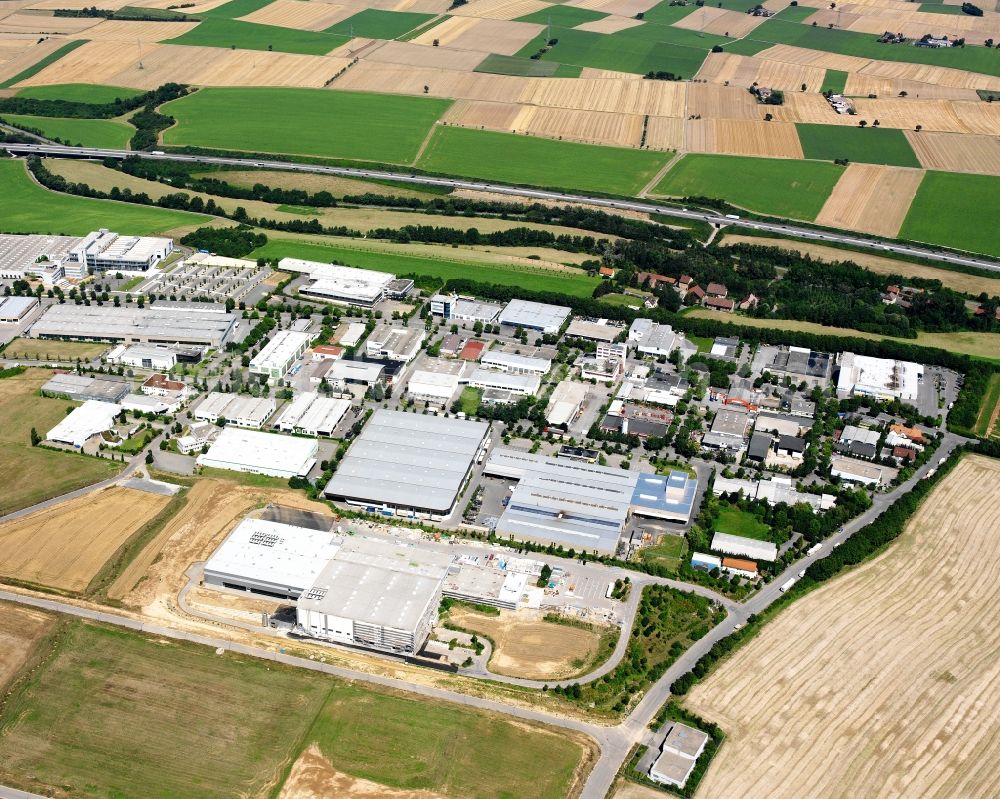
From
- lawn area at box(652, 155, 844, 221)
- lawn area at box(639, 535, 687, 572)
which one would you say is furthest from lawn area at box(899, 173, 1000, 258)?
lawn area at box(639, 535, 687, 572)

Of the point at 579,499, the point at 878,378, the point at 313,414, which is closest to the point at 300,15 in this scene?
the point at 313,414

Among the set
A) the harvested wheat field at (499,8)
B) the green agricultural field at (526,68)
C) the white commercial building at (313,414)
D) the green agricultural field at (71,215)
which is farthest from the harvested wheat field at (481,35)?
the white commercial building at (313,414)

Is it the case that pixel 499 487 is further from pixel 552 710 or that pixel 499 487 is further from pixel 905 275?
pixel 905 275

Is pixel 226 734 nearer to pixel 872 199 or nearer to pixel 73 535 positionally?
pixel 73 535

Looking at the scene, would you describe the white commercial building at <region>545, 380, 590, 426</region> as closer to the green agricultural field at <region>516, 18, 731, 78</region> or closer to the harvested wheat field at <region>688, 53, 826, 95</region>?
the harvested wheat field at <region>688, 53, 826, 95</region>

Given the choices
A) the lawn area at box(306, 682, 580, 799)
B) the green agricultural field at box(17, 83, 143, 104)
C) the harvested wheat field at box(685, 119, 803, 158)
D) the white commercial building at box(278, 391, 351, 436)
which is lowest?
the harvested wheat field at box(685, 119, 803, 158)

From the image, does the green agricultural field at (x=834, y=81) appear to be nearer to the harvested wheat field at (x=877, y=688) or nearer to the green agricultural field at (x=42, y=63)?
the harvested wheat field at (x=877, y=688)
